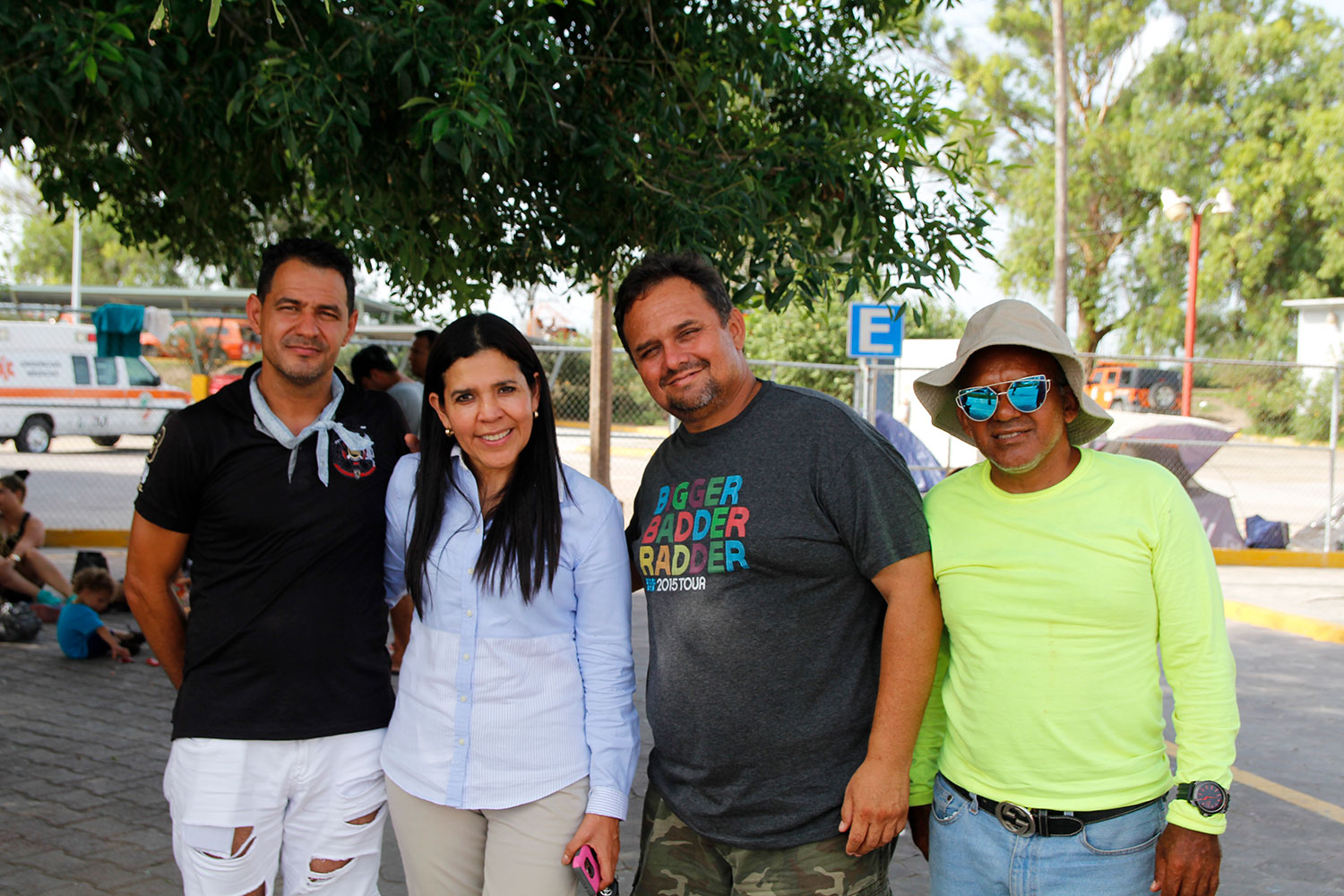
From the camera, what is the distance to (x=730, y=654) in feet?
7.16

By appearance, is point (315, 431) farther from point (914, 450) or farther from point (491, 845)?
point (914, 450)

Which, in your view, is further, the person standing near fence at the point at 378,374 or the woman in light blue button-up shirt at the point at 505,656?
the person standing near fence at the point at 378,374

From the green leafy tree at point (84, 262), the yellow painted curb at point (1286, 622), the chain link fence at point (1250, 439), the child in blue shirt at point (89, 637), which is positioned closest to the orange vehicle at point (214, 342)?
the child in blue shirt at point (89, 637)

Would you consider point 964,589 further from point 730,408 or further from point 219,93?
point 219,93

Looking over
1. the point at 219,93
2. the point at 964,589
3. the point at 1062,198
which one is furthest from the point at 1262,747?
the point at 1062,198

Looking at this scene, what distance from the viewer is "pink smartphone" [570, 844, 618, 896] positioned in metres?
2.15

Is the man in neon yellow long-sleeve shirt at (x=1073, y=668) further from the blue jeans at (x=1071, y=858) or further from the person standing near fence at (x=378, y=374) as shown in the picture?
the person standing near fence at (x=378, y=374)

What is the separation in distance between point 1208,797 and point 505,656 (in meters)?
1.38

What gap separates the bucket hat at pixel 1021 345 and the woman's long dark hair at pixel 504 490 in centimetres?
85

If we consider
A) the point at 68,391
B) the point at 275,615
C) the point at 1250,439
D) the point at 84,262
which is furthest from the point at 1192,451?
the point at 84,262

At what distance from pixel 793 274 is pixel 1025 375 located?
6.97 feet

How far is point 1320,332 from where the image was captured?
1133 inches

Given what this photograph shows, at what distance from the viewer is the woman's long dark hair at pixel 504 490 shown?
2234 mm

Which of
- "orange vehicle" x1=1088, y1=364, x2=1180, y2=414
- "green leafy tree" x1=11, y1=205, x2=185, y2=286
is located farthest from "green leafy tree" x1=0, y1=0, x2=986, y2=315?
"green leafy tree" x1=11, y1=205, x2=185, y2=286
